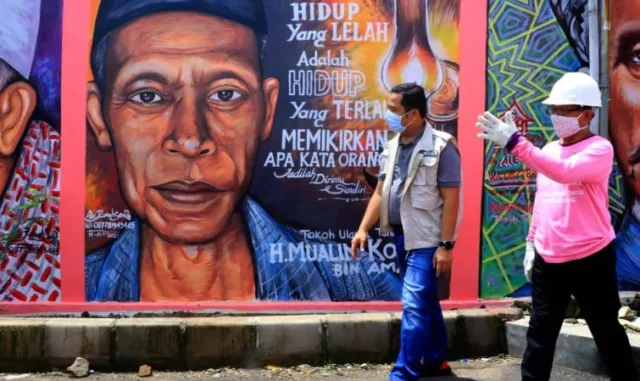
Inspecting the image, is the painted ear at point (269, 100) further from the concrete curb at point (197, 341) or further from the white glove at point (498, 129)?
the white glove at point (498, 129)

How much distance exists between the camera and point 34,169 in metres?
5.77

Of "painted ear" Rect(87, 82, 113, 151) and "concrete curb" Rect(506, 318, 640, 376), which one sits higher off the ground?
"painted ear" Rect(87, 82, 113, 151)

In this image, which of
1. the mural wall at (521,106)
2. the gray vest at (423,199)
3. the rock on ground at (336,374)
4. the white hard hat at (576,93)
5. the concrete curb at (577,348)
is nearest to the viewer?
the white hard hat at (576,93)

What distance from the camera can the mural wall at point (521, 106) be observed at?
19.3 feet

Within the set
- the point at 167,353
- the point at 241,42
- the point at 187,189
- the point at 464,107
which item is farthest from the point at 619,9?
the point at 167,353

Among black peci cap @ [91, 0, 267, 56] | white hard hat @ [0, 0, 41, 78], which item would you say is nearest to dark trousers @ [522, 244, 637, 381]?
black peci cap @ [91, 0, 267, 56]

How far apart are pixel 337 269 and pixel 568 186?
7.69 ft

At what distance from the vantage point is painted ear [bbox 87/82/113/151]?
576 centimetres

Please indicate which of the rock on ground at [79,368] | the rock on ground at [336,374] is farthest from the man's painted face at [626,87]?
the rock on ground at [79,368]

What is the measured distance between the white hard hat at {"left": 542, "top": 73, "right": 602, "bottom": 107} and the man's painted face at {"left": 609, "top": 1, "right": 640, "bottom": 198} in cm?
228

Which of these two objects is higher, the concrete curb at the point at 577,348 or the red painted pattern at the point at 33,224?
the red painted pattern at the point at 33,224

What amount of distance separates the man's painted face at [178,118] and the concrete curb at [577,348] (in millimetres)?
2265
